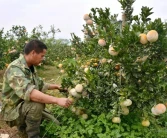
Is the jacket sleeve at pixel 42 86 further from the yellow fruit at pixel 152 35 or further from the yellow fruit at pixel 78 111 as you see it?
the yellow fruit at pixel 152 35

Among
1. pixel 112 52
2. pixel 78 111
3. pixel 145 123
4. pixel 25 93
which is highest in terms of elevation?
pixel 112 52

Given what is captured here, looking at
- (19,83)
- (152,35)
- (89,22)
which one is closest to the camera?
(152,35)


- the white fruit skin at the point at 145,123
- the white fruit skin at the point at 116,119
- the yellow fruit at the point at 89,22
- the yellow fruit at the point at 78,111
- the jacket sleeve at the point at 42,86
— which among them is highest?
the yellow fruit at the point at 89,22

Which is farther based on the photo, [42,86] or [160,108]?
[42,86]

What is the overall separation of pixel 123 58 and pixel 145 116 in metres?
0.66

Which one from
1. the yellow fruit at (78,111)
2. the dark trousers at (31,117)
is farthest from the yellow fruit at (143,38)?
the dark trousers at (31,117)

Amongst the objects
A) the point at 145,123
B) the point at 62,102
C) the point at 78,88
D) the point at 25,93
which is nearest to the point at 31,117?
the point at 25,93

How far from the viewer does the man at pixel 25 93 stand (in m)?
3.15

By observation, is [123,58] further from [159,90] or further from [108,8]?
[108,8]

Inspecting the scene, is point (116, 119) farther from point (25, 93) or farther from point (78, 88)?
point (25, 93)

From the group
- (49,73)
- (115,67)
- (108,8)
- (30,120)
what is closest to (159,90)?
(115,67)

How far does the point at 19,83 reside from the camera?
3.17 meters

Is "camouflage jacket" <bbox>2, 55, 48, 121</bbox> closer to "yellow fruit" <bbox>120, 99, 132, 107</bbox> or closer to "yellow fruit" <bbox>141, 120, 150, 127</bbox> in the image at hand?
"yellow fruit" <bbox>120, 99, 132, 107</bbox>

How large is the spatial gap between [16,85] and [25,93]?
0.15 m
